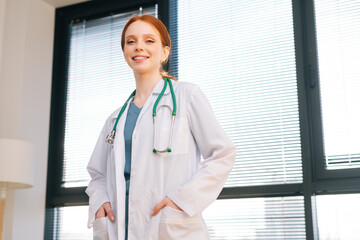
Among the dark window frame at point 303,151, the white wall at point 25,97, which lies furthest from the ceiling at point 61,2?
the dark window frame at point 303,151

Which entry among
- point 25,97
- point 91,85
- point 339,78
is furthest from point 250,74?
point 25,97

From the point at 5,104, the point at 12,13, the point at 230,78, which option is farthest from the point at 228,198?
the point at 12,13

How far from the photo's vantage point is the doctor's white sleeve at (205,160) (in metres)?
1.62

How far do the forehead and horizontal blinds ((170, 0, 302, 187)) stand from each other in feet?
4.97

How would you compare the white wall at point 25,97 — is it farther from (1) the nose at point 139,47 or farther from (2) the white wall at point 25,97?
(1) the nose at point 139,47

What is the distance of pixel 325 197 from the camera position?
3006 millimetres

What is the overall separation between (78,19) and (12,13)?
0.52 metres

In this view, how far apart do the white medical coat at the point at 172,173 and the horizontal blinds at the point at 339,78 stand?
1519 mm

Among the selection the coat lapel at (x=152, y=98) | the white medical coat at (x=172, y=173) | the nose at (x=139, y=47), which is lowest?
the white medical coat at (x=172, y=173)

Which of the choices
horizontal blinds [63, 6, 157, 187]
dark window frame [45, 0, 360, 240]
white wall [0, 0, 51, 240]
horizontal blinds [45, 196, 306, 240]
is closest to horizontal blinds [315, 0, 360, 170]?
dark window frame [45, 0, 360, 240]

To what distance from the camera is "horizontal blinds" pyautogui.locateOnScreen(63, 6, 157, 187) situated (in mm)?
3869

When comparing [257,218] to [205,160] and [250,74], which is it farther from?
[205,160]

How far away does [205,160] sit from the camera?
1705 millimetres

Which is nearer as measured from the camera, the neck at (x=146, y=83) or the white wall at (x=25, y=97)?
the neck at (x=146, y=83)
